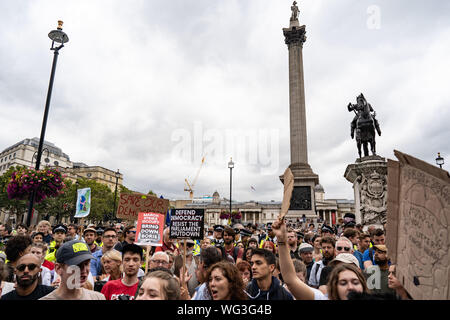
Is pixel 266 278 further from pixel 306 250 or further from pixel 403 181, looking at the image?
pixel 306 250

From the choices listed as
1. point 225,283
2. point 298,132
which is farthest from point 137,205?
point 298,132

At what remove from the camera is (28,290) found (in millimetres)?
3465

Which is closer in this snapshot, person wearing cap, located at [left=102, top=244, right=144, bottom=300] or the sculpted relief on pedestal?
person wearing cap, located at [left=102, top=244, right=144, bottom=300]

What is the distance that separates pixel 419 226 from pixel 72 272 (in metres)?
3.40

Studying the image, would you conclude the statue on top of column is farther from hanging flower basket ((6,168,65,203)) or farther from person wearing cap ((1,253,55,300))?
person wearing cap ((1,253,55,300))

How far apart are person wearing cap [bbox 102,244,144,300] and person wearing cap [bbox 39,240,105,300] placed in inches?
28.5

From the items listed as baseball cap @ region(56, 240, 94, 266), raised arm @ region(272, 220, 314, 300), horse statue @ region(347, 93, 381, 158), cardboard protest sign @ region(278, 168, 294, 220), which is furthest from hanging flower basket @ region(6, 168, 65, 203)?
horse statue @ region(347, 93, 381, 158)

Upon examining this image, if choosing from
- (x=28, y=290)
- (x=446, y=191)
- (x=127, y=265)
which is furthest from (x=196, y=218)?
(x=446, y=191)

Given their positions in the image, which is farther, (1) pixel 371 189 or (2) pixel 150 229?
(1) pixel 371 189

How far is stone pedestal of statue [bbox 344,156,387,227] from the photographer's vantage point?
1370 centimetres

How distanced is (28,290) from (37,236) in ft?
16.6

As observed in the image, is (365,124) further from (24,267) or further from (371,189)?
(24,267)

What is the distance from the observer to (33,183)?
9.81 meters

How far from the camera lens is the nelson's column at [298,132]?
2319 cm
